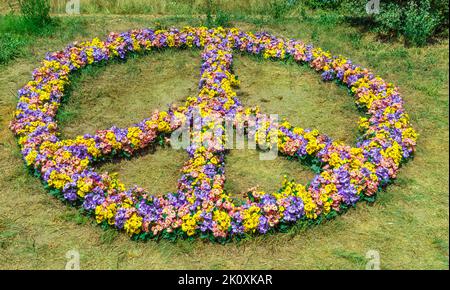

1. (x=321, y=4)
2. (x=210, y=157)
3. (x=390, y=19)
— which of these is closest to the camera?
(x=210, y=157)

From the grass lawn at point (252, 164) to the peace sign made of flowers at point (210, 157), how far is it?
0.20m

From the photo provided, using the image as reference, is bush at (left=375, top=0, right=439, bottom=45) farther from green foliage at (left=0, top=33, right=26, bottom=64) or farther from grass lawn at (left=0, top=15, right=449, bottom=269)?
green foliage at (left=0, top=33, right=26, bottom=64)

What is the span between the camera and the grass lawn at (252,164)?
19.9 feet

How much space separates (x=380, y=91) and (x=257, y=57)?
9.26 ft

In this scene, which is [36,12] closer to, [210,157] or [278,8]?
[278,8]

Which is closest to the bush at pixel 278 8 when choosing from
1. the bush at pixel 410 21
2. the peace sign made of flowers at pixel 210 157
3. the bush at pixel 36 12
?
the bush at pixel 410 21

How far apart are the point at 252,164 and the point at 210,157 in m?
0.79

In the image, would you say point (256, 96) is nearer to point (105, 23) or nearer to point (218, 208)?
point (218, 208)

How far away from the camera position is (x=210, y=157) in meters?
7.12

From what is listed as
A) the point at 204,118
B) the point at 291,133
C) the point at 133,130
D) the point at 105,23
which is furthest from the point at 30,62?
the point at 291,133

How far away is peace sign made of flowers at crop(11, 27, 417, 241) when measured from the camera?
6.28 meters

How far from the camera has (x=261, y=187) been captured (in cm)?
712

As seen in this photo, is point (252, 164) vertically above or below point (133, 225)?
above

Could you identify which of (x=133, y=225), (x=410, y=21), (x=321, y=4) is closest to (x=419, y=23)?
(x=410, y=21)
